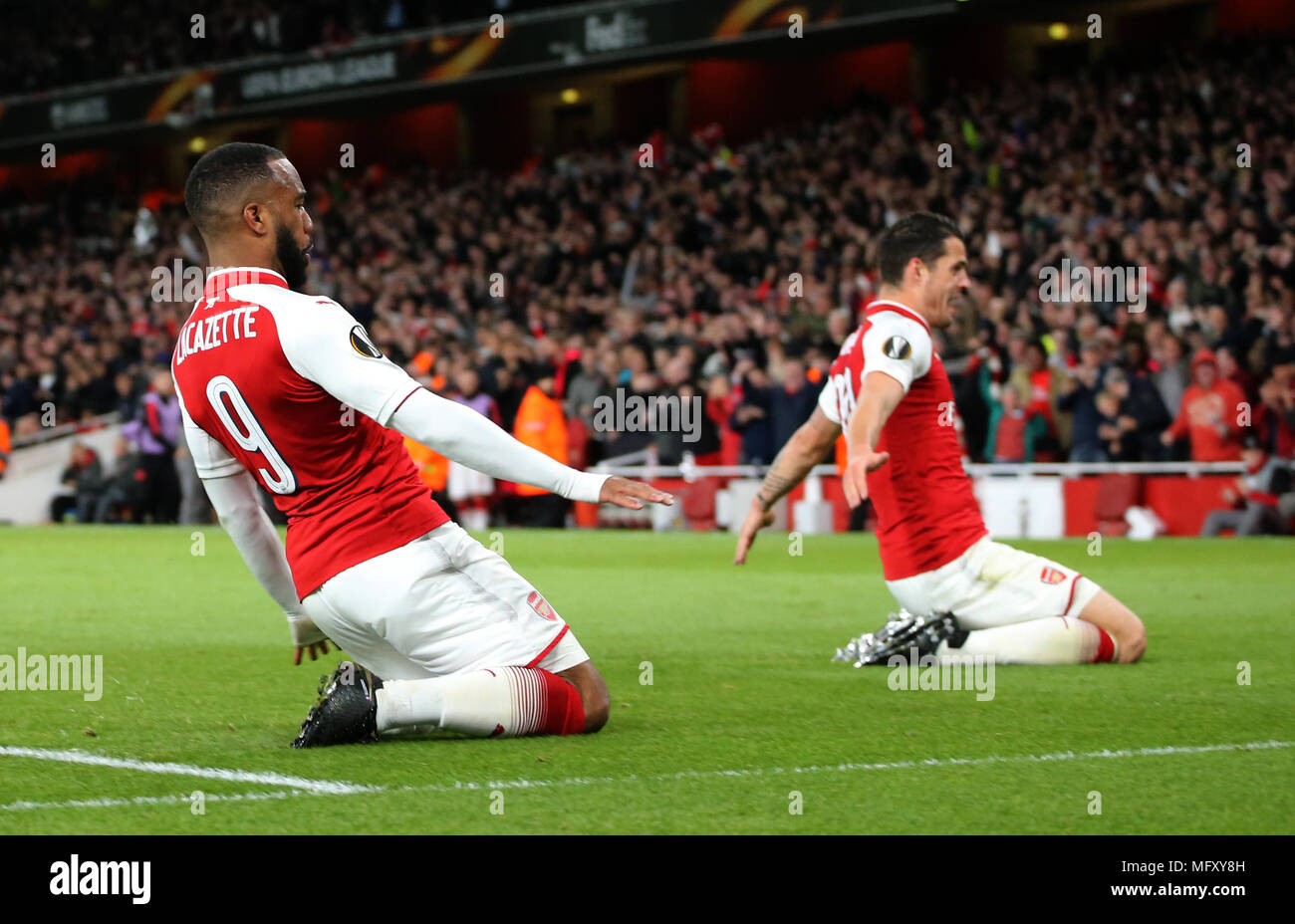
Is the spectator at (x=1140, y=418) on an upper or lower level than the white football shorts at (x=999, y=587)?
upper

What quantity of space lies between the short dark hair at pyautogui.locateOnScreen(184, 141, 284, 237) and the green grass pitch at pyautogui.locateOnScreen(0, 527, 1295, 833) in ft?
5.19

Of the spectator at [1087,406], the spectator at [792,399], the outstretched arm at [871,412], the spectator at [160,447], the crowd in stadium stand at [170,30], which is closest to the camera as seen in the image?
the outstretched arm at [871,412]

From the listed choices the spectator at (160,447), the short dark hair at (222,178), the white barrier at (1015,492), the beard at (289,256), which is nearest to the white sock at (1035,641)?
the beard at (289,256)

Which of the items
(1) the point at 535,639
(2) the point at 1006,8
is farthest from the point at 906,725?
(2) the point at 1006,8

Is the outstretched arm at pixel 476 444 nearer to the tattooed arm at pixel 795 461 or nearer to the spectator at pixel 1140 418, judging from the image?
the tattooed arm at pixel 795 461

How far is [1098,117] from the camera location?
2262 cm

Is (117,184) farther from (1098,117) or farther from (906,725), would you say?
(906,725)

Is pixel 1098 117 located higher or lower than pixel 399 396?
higher

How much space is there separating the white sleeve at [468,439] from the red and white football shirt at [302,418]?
0.15 metres

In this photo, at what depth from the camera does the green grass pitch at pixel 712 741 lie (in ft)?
14.1

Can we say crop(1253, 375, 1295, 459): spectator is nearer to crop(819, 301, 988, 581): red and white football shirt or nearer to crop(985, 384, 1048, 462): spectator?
crop(985, 384, 1048, 462): spectator

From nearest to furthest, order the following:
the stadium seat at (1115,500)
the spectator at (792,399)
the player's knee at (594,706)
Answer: the player's knee at (594,706)
the stadium seat at (1115,500)
the spectator at (792,399)

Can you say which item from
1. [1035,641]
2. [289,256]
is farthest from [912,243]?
[289,256]
